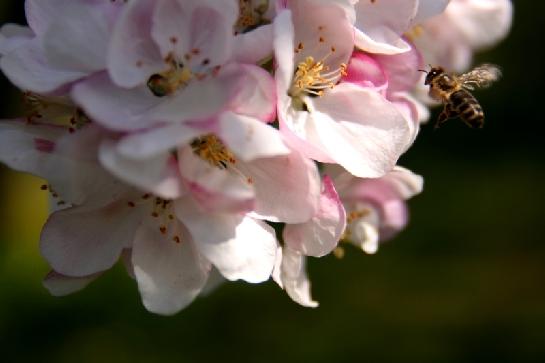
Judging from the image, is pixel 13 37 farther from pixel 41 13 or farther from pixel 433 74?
pixel 433 74

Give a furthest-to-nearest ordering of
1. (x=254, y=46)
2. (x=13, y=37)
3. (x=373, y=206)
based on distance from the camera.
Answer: (x=373, y=206)
(x=13, y=37)
(x=254, y=46)

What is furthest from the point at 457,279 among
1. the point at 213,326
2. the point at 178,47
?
the point at 178,47

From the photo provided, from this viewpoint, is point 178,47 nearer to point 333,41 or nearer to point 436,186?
point 333,41

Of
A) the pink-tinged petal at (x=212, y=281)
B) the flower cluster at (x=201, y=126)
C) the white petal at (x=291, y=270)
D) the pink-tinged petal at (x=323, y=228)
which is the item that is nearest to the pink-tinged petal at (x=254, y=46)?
the flower cluster at (x=201, y=126)

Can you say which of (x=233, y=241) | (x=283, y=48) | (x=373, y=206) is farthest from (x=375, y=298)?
(x=283, y=48)

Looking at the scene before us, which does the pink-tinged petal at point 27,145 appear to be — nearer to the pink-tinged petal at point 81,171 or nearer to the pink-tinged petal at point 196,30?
the pink-tinged petal at point 81,171

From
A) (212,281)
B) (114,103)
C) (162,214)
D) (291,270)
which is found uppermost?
(114,103)

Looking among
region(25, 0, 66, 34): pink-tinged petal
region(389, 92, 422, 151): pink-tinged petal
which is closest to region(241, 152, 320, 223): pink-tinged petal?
region(389, 92, 422, 151): pink-tinged petal

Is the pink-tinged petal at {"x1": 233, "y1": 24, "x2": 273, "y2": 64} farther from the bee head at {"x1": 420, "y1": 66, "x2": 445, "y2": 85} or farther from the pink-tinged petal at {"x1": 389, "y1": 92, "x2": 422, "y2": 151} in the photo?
the bee head at {"x1": 420, "y1": 66, "x2": 445, "y2": 85}
